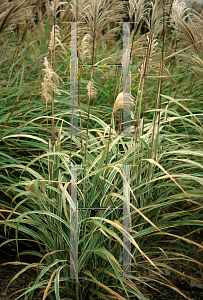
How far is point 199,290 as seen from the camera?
199 cm

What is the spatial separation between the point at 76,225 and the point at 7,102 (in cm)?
160

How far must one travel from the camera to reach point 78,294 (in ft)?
5.41

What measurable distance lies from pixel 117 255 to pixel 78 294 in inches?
10.9

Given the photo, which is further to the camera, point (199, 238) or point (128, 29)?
point (199, 238)

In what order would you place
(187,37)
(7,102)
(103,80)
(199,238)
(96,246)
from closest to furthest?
(96,246) → (187,37) → (199,238) → (7,102) → (103,80)

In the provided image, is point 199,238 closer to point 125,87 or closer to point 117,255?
point 117,255

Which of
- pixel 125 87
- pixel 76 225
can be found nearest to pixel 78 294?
pixel 76 225

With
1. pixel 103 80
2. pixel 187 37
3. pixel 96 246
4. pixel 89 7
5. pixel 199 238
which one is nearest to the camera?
pixel 89 7

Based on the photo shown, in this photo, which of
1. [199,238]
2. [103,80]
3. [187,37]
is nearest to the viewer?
[187,37]

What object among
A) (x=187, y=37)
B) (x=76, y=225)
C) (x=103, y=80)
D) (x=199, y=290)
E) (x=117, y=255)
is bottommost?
(x=199, y=290)

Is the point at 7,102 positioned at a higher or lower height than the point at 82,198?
higher

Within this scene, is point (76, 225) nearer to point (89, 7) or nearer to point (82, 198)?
point (82, 198)

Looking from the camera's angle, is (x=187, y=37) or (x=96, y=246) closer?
(x=96, y=246)

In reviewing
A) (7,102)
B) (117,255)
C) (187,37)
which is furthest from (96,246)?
(7,102)
